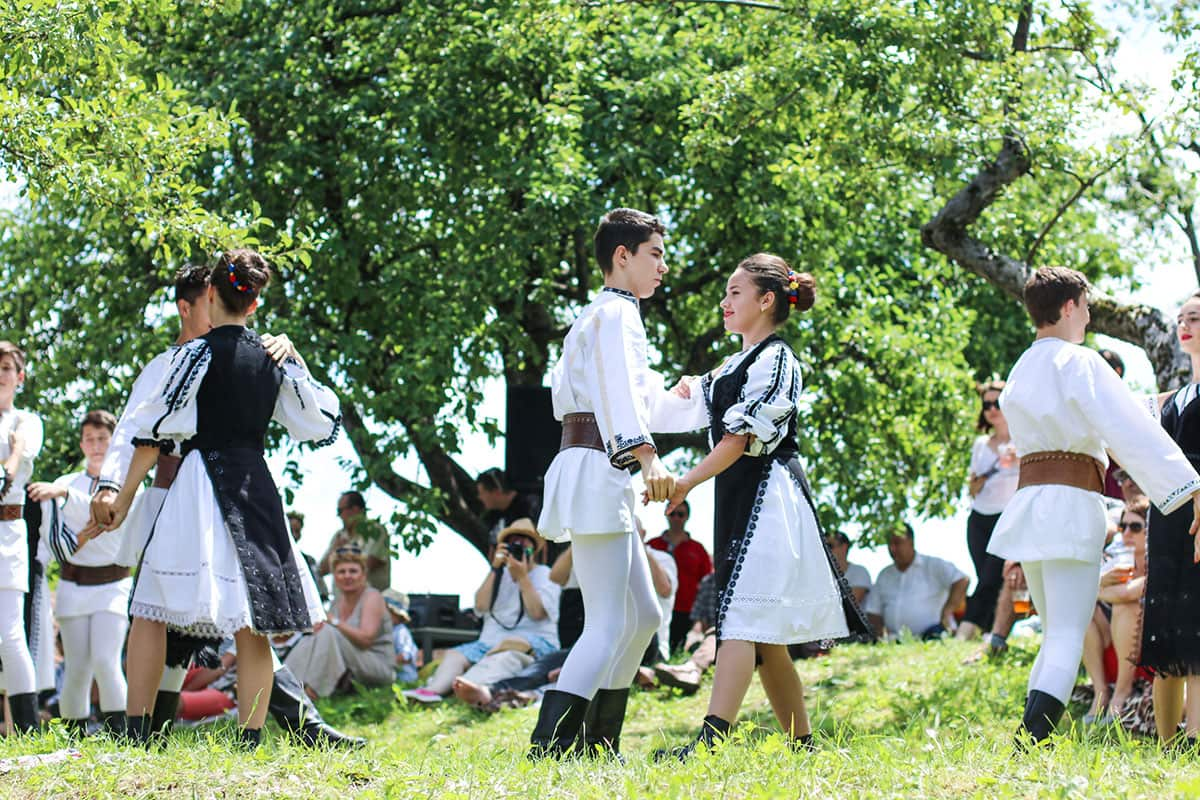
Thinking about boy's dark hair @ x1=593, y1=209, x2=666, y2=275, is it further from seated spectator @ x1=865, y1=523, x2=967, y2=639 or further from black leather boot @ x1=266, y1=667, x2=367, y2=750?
seated spectator @ x1=865, y1=523, x2=967, y2=639

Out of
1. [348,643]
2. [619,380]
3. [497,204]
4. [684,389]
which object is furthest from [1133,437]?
[497,204]

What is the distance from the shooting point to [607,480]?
5.01m

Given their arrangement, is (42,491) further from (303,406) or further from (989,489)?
(989,489)

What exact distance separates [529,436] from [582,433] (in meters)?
7.36

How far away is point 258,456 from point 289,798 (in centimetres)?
180

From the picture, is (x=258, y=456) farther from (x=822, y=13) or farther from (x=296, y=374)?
(x=822, y=13)

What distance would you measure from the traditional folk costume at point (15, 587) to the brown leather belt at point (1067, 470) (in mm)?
4499

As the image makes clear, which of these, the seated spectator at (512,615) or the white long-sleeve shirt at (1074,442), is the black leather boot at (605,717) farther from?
the seated spectator at (512,615)

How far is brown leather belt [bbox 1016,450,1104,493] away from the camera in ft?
17.4

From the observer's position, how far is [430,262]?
1287cm

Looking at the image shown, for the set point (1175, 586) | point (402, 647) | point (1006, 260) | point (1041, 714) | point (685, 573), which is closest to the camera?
point (1041, 714)

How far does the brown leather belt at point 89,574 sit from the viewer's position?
7383 millimetres

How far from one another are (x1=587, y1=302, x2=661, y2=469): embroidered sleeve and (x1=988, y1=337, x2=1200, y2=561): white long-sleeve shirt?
1.43m

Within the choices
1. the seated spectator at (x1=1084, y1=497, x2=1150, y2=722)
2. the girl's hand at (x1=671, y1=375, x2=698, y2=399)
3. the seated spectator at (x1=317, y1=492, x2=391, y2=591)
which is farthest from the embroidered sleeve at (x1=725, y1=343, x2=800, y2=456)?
the seated spectator at (x1=317, y1=492, x2=391, y2=591)
